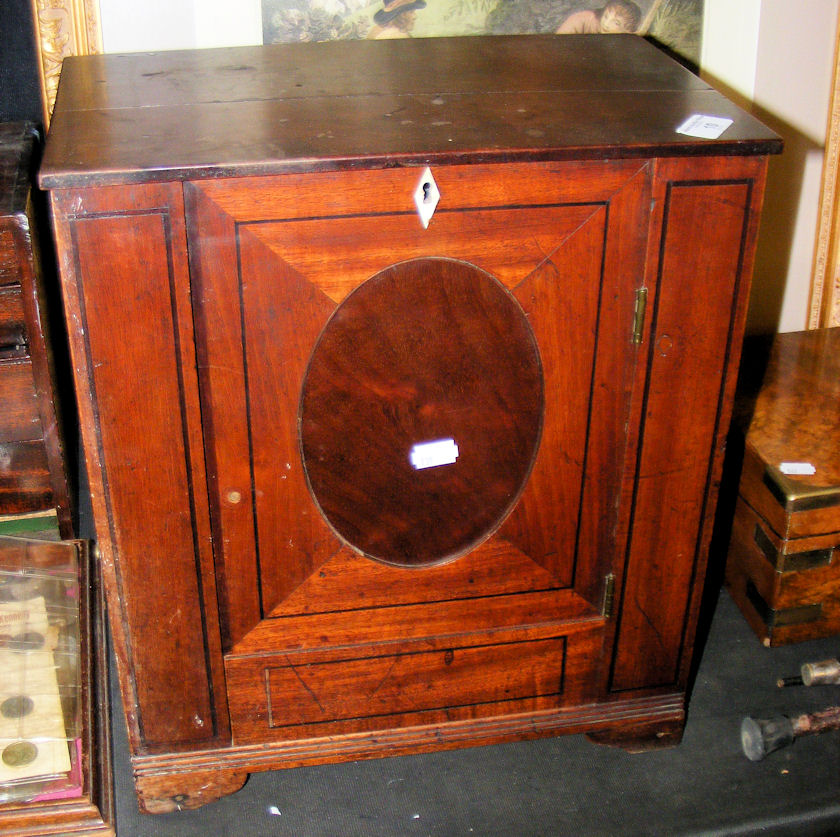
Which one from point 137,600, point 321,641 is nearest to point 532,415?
point 321,641

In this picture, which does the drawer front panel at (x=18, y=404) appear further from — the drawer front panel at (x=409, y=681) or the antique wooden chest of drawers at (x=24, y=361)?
the drawer front panel at (x=409, y=681)

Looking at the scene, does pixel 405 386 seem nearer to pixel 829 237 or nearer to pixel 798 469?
pixel 798 469

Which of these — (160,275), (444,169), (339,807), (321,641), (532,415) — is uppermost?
(444,169)

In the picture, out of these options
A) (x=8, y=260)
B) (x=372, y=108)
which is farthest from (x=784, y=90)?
(x=8, y=260)

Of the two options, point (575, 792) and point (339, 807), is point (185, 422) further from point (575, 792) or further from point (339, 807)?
point (575, 792)

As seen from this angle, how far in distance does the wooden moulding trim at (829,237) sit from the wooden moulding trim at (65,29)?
1.45 meters

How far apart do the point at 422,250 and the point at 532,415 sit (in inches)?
11.1

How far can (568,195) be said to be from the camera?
1323mm

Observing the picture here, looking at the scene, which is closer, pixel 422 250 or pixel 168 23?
pixel 422 250

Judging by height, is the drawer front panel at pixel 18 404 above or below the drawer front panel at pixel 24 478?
above

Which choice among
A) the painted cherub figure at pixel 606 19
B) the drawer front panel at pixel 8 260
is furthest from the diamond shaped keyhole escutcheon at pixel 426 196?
the painted cherub figure at pixel 606 19

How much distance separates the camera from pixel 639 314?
141 cm

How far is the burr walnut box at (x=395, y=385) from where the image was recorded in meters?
1.28

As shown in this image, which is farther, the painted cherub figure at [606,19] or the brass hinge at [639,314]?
the painted cherub figure at [606,19]
